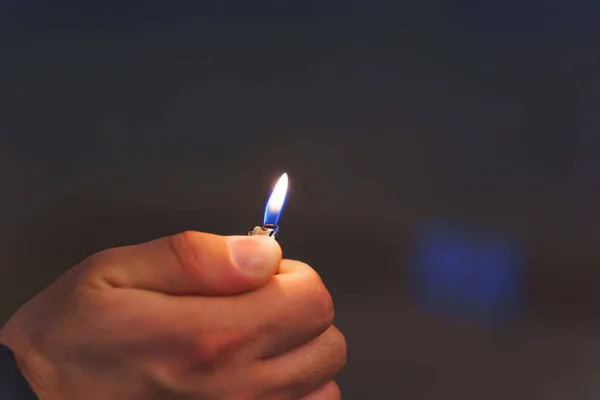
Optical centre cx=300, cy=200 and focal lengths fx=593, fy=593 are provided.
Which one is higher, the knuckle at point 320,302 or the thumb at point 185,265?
the thumb at point 185,265

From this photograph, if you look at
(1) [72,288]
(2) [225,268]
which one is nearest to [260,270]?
(2) [225,268]

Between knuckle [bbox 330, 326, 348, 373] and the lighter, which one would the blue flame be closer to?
the lighter

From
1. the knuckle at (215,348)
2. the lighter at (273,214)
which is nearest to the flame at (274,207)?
the lighter at (273,214)

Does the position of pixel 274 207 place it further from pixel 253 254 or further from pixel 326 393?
pixel 326 393

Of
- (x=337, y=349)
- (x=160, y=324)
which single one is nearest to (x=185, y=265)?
(x=160, y=324)

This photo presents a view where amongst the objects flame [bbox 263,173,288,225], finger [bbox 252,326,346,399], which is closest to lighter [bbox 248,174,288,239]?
flame [bbox 263,173,288,225]

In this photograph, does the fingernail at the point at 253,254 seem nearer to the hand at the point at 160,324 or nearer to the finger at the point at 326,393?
the hand at the point at 160,324
